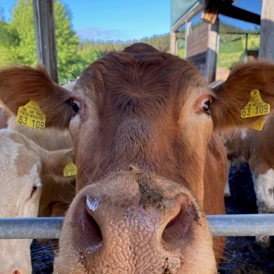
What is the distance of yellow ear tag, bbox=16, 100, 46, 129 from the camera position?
8.89ft

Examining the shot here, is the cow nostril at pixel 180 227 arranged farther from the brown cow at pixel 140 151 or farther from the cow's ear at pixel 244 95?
the cow's ear at pixel 244 95

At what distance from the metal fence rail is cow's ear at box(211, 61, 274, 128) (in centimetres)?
126

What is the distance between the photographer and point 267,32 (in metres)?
4.11

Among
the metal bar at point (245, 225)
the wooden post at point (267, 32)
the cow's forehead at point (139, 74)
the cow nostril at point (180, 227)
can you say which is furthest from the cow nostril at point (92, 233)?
the wooden post at point (267, 32)

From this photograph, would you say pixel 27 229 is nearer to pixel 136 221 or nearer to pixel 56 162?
pixel 136 221

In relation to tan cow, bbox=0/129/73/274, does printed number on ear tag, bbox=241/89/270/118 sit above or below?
above

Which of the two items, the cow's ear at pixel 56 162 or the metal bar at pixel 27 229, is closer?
the metal bar at pixel 27 229

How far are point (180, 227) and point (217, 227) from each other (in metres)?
0.26

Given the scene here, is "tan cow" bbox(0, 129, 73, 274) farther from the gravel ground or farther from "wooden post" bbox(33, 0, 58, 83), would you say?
"wooden post" bbox(33, 0, 58, 83)

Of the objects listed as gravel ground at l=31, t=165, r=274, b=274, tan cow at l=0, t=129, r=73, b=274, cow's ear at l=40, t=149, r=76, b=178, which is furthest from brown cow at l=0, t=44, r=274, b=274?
gravel ground at l=31, t=165, r=274, b=274

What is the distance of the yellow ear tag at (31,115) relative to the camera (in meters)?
2.71

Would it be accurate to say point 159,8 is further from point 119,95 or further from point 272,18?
point 119,95

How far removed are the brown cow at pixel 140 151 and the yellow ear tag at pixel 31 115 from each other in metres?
0.05

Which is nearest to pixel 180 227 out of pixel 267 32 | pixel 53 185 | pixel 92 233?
pixel 92 233
